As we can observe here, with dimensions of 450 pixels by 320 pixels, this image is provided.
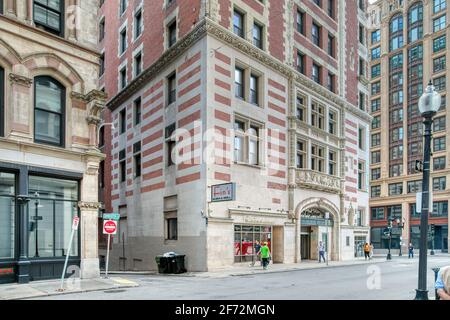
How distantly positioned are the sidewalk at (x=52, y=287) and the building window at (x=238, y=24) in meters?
18.6

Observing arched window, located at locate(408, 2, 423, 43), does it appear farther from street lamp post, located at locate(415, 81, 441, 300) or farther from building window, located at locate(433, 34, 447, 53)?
street lamp post, located at locate(415, 81, 441, 300)

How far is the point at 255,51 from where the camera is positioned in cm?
3042

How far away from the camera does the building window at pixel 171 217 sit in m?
29.3

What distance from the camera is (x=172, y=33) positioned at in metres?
32.3

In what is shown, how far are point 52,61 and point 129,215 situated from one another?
18.6m

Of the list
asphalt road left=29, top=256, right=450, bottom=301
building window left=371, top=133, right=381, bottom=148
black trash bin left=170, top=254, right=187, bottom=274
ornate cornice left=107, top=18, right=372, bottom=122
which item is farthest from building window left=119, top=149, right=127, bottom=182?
building window left=371, top=133, right=381, bottom=148

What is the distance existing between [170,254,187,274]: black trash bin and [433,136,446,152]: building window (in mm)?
61590

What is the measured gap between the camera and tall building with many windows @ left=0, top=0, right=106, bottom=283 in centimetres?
1761

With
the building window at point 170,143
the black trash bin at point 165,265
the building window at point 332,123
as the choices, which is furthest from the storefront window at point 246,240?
the building window at point 332,123

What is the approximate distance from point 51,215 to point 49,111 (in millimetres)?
4478

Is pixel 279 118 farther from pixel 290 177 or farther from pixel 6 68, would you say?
pixel 6 68

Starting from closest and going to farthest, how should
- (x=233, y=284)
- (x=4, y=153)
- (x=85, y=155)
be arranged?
1. (x=4, y=153)
2. (x=233, y=284)
3. (x=85, y=155)

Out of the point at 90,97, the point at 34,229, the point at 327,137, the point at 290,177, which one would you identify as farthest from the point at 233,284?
the point at 327,137

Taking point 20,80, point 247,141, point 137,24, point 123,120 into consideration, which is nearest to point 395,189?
point 123,120
